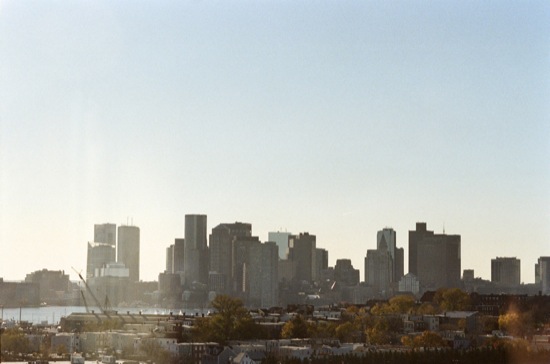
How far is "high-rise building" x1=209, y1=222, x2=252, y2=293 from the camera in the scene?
8219cm

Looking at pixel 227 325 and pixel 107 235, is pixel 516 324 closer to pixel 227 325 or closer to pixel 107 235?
pixel 227 325

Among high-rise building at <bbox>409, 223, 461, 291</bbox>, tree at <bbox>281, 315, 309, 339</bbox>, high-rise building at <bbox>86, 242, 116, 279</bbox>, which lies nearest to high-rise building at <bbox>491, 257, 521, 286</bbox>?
high-rise building at <bbox>409, 223, 461, 291</bbox>

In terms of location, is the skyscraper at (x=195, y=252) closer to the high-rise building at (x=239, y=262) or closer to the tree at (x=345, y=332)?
the high-rise building at (x=239, y=262)

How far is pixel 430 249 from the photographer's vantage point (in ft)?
286

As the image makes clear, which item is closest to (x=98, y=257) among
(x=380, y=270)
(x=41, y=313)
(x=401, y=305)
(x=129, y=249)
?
(x=129, y=249)

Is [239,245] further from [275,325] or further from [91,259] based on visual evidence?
[275,325]

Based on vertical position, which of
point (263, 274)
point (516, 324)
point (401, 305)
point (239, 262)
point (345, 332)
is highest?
point (239, 262)

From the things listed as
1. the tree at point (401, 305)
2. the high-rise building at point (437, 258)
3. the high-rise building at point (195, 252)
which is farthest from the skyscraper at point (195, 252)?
the tree at point (401, 305)

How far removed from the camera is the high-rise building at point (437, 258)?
85.6 metres

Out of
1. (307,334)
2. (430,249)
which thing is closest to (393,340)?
(307,334)

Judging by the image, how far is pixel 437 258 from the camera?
3425 inches

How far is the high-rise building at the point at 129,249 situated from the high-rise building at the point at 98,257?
0.57m

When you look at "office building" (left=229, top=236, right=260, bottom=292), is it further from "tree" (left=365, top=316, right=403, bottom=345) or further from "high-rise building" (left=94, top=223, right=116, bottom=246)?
"tree" (left=365, top=316, right=403, bottom=345)

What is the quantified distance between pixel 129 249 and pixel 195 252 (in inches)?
503
